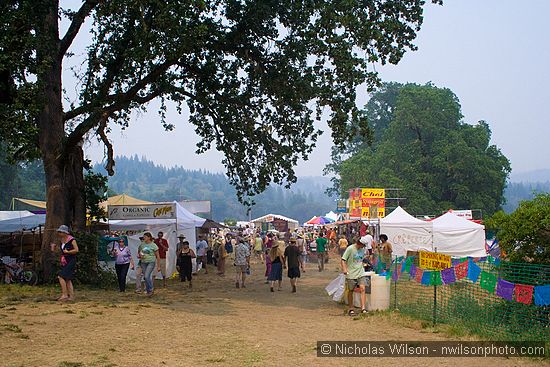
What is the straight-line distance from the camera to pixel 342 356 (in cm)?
909

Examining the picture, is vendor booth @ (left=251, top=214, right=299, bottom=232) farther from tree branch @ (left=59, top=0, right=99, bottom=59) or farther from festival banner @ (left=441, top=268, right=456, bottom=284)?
festival banner @ (left=441, top=268, right=456, bottom=284)

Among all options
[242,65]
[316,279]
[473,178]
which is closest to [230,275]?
[316,279]

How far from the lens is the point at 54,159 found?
1850 cm

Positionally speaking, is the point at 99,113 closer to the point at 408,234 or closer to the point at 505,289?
the point at 505,289

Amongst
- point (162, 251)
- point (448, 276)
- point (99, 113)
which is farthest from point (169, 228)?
point (448, 276)

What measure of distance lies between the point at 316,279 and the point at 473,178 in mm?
36020

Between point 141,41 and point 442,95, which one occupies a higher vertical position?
point 442,95

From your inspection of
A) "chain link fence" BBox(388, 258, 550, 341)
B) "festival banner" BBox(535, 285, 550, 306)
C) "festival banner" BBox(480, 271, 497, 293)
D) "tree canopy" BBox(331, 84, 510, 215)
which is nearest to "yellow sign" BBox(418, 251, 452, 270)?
"chain link fence" BBox(388, 258, 550, 341)

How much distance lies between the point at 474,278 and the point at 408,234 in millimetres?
20907

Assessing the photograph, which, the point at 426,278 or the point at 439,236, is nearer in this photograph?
the point at 426,278

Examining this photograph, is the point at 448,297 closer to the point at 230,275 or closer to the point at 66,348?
the point at 66,348

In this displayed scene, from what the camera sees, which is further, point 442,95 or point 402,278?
point 442,95

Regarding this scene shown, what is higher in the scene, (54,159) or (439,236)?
(54,159)

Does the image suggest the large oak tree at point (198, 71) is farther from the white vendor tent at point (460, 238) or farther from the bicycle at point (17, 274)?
the white vendor tent at point (460, 238)
